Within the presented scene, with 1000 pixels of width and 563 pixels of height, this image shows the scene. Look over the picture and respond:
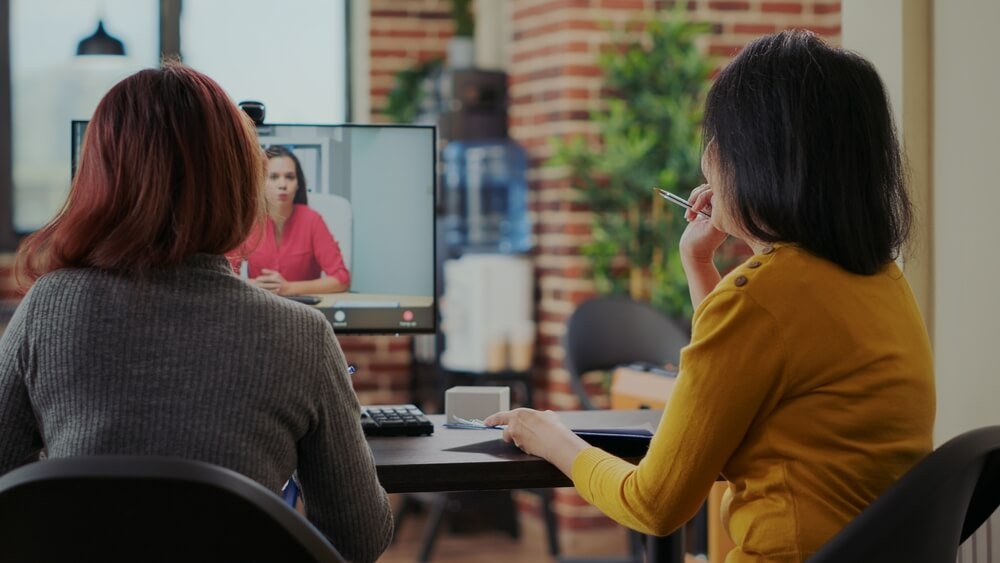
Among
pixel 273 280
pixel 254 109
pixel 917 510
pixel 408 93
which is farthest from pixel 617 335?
pixel 917 510

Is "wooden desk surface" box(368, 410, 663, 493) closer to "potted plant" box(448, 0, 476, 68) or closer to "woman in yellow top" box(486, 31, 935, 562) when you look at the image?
"woman in yellow top" box(486, 31, 935, 562)

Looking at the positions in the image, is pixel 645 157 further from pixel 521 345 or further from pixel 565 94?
pixel 521 345

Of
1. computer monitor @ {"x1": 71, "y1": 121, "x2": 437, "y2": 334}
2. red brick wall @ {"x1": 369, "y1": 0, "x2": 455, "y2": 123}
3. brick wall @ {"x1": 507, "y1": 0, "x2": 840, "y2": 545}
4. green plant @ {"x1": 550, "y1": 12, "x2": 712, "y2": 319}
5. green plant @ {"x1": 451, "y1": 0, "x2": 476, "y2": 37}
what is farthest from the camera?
red brick wall @ {"x1": 369, "y1": 0, "x2": 455, "y2": 123}

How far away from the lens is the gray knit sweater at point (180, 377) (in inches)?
52.2

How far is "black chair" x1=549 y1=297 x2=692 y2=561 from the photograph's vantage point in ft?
11.5

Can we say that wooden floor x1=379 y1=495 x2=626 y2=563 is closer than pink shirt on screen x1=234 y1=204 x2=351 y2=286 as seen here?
No

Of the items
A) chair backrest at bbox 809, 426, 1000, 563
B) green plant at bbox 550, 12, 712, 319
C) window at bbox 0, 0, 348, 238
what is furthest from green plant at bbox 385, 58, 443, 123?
chair backrest at bbox 809, 426, 1000, 563

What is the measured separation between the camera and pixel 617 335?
3547 millimetres

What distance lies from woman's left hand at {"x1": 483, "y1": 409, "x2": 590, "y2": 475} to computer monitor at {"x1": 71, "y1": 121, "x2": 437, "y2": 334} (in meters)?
0.42

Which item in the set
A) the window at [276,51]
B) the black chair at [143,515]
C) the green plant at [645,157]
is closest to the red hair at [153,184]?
the black chair at [143,515]

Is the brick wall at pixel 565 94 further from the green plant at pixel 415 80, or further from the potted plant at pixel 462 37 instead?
the green plant at pixel 415 80

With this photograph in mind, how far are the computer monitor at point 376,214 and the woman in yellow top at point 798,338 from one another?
0.79m

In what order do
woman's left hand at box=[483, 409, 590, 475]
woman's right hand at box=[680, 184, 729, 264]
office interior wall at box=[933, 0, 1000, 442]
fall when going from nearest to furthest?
woman's left hand at box=[483, 409, 590, 475] → woman's right hand at box=[680, 184, 729, 264] → office interior wall at box=[933, 0, 1000, 442]

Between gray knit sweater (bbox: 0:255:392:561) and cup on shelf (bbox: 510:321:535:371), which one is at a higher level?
gray knit sweater (bbox: 0:255:392:561)
